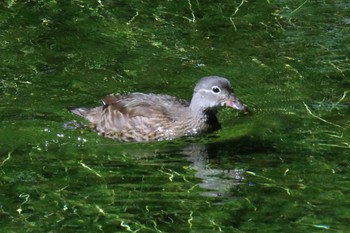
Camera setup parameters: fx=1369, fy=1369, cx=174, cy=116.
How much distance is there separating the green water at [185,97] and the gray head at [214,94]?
26 centimetres

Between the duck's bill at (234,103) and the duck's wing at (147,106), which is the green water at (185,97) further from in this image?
the duck's wing at (147,106)

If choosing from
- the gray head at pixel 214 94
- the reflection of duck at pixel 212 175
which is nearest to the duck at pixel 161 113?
the gray head at pixel 214 94

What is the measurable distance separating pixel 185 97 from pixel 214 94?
99 centimetres

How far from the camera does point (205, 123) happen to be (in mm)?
15023

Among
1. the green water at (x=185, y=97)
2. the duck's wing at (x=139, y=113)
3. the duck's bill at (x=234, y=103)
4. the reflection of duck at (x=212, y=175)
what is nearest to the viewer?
the green water at (x=185, y=97)

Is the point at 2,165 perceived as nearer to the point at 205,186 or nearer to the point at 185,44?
the point at 205,186

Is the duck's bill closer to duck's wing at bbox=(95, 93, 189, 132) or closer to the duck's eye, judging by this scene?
the duck's eye

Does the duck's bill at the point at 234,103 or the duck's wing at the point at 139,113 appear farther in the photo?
the duck's wing at the point at 139,113

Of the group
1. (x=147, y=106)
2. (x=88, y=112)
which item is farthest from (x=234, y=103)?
(x=88, y=112)

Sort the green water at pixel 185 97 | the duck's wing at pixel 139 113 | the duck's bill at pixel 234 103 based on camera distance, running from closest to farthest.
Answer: the green water at pixel 185 97 → the duck's bill at pixel 234 103 → the duck's wing at pixel 139 113

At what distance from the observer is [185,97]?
15867mm

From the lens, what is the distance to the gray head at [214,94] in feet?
48.8

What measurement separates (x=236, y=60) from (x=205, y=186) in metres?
4.00

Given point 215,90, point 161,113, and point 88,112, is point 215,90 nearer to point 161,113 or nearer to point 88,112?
point 161,113
